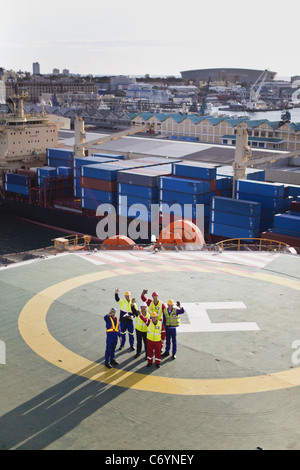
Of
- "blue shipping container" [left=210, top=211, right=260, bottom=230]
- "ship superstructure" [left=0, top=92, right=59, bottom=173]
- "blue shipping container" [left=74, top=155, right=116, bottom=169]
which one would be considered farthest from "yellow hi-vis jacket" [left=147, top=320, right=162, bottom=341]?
"ship superstructure" [left=0, top=92, right=59, bottom=173]

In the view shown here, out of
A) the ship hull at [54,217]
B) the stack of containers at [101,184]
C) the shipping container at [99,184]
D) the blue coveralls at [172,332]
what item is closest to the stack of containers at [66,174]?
the ship hull at [54,217]

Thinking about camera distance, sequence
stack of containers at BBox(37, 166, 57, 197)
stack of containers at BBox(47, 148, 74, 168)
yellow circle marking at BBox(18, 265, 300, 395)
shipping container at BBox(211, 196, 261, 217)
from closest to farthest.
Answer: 1. yellow circle marking at BBox(18, 265, 300, 395)
2. shipping container at BBox(211, 196, 261, 217)
3. stack of containers at BBox(37, 166, 57, 197)
4. stack of containers at BBox(47, 148, 74, 168)

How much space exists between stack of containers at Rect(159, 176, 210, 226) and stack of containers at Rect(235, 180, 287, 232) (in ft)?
9.94

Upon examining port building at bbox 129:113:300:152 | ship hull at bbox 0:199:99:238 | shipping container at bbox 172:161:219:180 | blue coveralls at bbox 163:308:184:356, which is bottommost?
ship hull at bbox 0:199:99:238

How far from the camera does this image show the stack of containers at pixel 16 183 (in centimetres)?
6141

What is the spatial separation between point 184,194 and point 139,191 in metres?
5.02

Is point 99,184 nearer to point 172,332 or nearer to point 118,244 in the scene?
point 118,244

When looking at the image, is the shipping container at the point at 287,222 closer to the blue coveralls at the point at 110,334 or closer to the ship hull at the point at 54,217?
the ship hull at the point at 54,217

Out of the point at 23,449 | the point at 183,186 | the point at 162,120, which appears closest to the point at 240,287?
the point at 23,449

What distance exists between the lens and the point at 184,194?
44.0m

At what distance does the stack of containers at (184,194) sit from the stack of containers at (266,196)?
3.03m

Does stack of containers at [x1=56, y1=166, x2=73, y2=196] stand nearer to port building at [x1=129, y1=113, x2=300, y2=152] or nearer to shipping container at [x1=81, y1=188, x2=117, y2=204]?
shipping container at [x1=81, y1=188, x2=117, y2=204]

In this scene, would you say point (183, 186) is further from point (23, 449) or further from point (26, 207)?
point (23, 449)

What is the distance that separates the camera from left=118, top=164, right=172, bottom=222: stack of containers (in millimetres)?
46719
